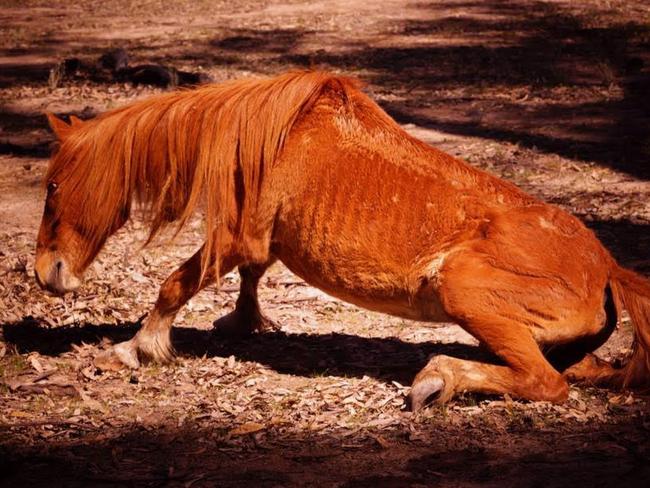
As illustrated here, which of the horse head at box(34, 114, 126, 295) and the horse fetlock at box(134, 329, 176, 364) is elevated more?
the horse head at box(34, 114, 126, 295)

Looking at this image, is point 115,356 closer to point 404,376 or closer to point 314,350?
point 314,350

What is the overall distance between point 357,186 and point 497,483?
1973 millimetres

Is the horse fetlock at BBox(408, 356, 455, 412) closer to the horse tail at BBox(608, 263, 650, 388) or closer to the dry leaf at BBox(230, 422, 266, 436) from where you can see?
the dry leaf at BBox(230, 422, 266, 436)

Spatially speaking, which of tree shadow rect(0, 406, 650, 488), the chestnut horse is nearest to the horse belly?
the chestnut horse

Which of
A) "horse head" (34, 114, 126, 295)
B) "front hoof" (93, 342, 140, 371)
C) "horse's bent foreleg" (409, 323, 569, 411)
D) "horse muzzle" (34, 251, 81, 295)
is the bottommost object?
"front hoof" (93, 342, 140, 371)

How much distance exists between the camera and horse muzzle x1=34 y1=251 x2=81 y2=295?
614cm

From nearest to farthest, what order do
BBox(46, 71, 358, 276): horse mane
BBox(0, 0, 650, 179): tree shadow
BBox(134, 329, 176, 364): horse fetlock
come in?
BBox(46, 71, 358, 276): horse mane < BBox(134, 329, 176, 364): horse fetlock < BBox(0, 0, 650, 179): tree shadow

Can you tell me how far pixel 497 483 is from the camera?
446 centimetres

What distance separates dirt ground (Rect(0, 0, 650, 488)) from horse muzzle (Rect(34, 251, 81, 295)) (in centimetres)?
50

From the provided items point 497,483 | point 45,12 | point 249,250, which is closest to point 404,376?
point 249,250

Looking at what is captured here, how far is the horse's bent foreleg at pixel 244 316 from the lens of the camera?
662cm

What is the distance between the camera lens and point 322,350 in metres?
6.55

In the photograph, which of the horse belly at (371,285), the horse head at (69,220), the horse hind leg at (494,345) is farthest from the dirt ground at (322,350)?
the horse head at (69,220)

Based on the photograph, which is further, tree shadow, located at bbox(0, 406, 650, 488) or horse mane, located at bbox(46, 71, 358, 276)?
horse mane, located at bbox(46, 71, 358, 276)
